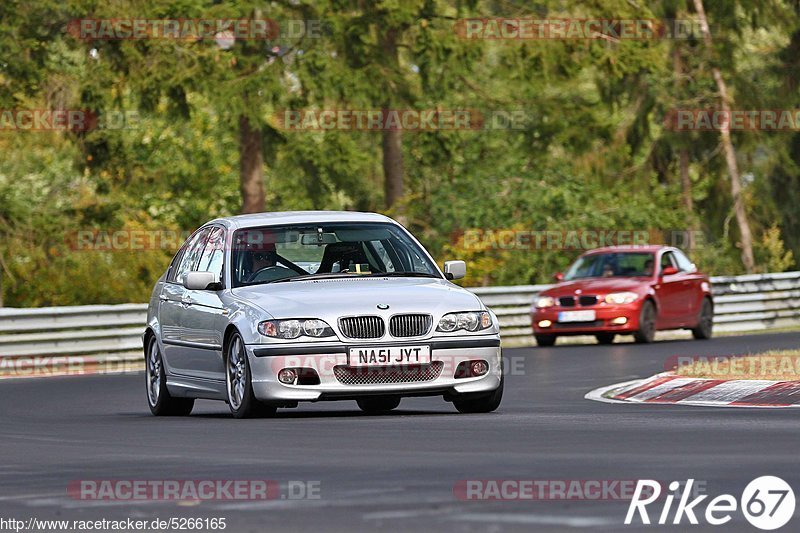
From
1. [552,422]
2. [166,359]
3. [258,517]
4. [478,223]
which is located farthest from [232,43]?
[258,517]

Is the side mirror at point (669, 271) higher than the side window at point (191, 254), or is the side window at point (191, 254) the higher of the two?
the side window at point (191, 254)

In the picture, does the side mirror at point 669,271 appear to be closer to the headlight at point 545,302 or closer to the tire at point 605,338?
the tire at point 605,338

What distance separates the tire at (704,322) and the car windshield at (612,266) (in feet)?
4.27

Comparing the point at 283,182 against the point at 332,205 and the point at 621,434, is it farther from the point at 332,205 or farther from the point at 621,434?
the point at 621,434

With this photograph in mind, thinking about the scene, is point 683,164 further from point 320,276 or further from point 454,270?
point 320,276

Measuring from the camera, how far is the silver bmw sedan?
1470 centimetres

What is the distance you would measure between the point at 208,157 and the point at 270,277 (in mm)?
38206

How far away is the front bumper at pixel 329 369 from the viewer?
1466 centimetres

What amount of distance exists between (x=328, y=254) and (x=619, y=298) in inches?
567

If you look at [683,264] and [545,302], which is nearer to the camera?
[545,302]

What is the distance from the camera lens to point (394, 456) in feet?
37.7

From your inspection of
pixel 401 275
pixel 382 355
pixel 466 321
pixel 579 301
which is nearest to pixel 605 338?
pixel 579 301

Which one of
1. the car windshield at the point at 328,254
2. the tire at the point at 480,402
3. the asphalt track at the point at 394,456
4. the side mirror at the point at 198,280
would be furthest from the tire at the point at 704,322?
the side mirror at the point at 198,280

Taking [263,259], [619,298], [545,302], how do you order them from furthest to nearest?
1. [545,302]
2. [619,298]
3. [263,259]
